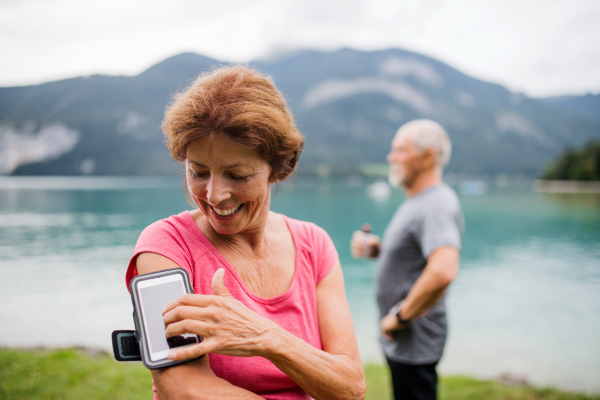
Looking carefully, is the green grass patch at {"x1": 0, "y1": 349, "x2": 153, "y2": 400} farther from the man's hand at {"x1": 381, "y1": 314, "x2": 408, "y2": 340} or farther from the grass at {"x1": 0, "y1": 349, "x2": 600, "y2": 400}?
the man's hand at {"x1": 381, "y1": 314, "x2": 408, "y2": 340}

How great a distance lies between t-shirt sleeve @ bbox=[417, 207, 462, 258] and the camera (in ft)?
10.4

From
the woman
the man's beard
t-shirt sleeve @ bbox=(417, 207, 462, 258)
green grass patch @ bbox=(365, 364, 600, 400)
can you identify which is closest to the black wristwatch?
t-shirt sleeve @ bbox=(417, 207, 462, 258)

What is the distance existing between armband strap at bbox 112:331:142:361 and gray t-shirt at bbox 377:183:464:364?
99.8 inches

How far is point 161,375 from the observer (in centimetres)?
131

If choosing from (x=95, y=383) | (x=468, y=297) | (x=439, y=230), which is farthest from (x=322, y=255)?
(x=468, y=297)

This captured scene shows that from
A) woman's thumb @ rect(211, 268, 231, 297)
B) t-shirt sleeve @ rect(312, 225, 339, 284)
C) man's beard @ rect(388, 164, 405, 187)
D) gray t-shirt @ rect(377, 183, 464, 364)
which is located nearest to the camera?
woman's thumb @ rect(211, 268, 231, 297)

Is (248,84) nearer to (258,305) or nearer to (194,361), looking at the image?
(258,305)

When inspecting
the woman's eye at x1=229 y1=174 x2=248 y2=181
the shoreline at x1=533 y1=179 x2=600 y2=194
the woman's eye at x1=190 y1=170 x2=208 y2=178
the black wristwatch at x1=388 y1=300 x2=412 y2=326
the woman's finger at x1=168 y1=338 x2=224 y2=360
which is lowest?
the shoreline at x1=533 y1=179 x2=600 y2=194

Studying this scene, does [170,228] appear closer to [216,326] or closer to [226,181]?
[226,181]

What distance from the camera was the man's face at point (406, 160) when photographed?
3676 millimetres

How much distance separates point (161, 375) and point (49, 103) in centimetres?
20917

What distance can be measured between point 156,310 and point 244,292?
16.1 inches

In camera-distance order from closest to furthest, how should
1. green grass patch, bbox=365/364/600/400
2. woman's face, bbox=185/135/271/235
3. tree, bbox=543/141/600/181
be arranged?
1. woman's face, bbox=185/135/271/235
2. green grass patch, bbox=365/364/600/400
3. tree, bbox=543/141/600/181

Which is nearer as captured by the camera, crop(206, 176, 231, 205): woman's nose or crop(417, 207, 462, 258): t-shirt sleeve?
crop(206, 176, 231, 205): woman's nose
